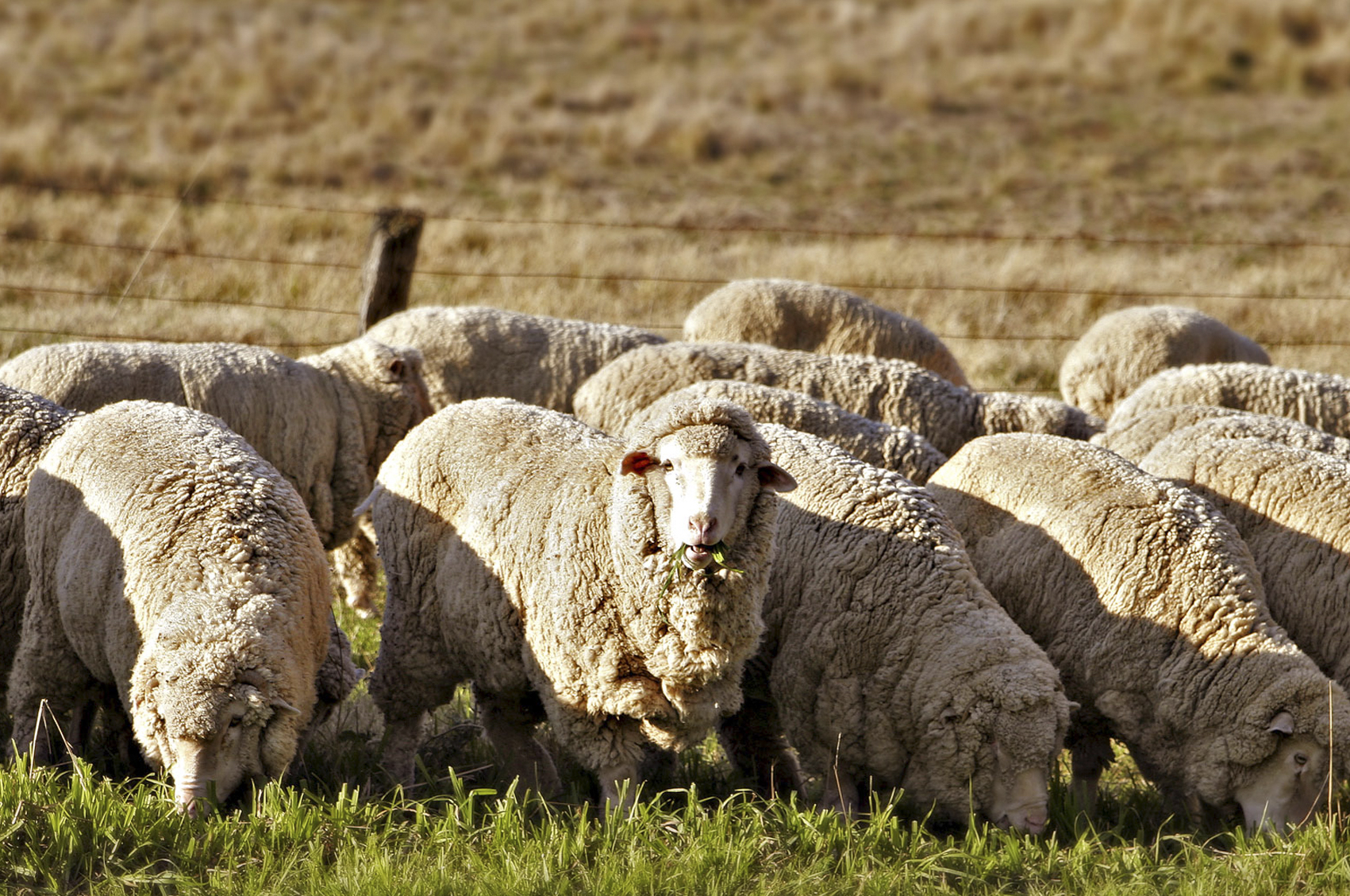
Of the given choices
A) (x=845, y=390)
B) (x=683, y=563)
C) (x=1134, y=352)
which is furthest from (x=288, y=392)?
(x=1134, y=352)

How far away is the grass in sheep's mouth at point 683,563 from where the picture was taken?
391 centimetres

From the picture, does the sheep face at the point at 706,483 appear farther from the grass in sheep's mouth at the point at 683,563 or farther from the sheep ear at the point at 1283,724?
the sheep ear at the point at 1283,724

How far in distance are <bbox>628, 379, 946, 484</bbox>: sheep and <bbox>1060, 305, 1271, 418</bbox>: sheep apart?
340cm

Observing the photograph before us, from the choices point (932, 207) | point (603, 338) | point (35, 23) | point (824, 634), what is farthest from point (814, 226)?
point (35, 23)

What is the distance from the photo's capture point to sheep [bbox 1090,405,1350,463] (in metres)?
6.00

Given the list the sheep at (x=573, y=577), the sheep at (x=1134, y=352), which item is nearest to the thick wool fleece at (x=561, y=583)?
the sheep at (x=573, y=577)

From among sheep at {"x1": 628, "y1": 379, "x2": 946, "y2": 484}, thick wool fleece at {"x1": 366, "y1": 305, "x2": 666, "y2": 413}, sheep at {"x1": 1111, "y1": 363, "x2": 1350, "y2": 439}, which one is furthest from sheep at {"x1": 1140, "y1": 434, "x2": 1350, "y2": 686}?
thick wool fleece at {"x1": 366, "y1": 305, "x2": 666, "y2": 413}

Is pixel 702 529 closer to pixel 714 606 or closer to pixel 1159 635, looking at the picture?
pixel 714 606

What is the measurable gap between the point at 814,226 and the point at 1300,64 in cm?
1214

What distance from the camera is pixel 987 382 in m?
10.4

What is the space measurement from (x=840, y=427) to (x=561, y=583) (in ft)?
6.36

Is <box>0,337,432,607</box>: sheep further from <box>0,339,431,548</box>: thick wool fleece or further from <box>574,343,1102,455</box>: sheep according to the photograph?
<box>574,343,1102,455</box>: sheep

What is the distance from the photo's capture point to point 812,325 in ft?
27.9

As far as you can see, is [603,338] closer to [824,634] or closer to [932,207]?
[824,634]
